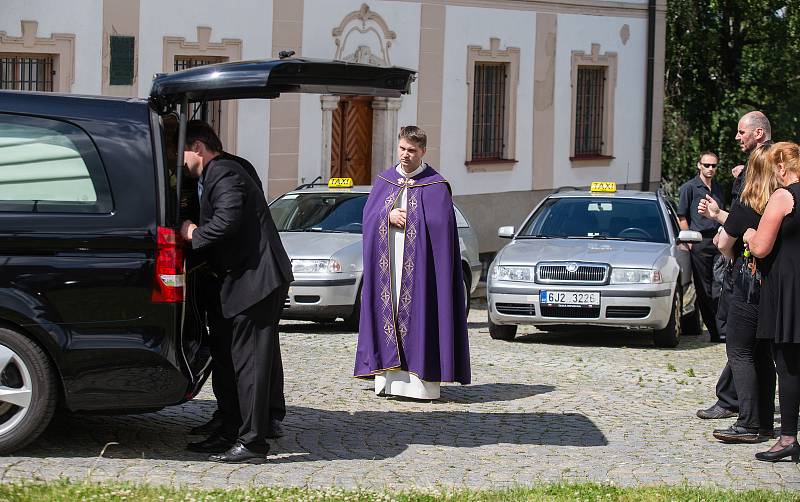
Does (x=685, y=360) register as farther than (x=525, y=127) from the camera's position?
No

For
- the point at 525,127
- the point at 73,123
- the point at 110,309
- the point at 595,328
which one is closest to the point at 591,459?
the point at 110,309

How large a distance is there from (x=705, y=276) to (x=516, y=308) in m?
2.10

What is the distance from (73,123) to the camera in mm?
7398

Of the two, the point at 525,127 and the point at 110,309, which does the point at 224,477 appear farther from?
the point at 525,127

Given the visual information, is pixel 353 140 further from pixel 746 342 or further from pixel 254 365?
pixel 254 365

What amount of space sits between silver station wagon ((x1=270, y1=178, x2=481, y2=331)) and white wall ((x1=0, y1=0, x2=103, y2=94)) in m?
4.12

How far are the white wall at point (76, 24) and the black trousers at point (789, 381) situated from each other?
11799mm

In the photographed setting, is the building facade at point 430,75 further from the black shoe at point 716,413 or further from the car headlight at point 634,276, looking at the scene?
the black shoe at point 716,413

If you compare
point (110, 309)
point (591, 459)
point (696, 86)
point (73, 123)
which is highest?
point (696, 86)

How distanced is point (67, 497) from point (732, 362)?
4.08 meters

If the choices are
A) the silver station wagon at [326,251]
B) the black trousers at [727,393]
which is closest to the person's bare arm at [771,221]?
the black trousers at [727,393]

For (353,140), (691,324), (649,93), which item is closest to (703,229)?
(691,324)

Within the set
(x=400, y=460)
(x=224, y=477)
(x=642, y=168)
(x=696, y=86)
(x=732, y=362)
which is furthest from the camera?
(x=696, y=86)

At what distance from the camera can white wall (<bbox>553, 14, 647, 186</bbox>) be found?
26.5 metres
